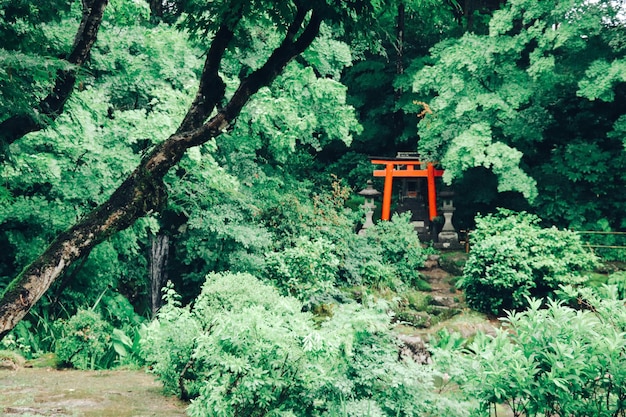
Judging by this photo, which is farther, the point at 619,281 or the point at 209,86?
the point at 619,281

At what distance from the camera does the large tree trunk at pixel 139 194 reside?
3.86 metres

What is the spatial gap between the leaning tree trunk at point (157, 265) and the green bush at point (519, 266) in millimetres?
6499

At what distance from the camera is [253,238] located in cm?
1044

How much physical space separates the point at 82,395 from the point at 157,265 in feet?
21.0

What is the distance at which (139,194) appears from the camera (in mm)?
4164

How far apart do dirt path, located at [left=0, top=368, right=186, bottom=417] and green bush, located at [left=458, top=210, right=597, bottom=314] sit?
6.59 metres

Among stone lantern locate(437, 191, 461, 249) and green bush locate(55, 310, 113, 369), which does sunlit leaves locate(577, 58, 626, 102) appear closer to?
stone lantern locate(437, 191, 461, 249)

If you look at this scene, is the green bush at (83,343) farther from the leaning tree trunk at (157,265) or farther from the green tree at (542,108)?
the green tree at (542,108)

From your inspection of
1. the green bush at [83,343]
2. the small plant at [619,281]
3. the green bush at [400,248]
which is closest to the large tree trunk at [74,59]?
the green bush at [83,343]

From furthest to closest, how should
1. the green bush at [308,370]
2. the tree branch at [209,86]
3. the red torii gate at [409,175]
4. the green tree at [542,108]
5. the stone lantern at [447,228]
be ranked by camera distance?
the red torii gate at [409,175], the stone lantern at [447,228], the green tree at [542,108], the green bush at [308,370], the tree branch at [209,86]

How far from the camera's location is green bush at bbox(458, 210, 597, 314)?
10.4 meters

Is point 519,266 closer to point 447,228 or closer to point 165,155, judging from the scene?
point 447,228

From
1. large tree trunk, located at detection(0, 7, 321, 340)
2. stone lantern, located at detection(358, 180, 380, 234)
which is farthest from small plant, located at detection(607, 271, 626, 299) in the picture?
large tree trunk, located at detection(0, 7, 321, 340)

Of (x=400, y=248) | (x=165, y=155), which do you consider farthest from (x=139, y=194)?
(x=400, y=248)
